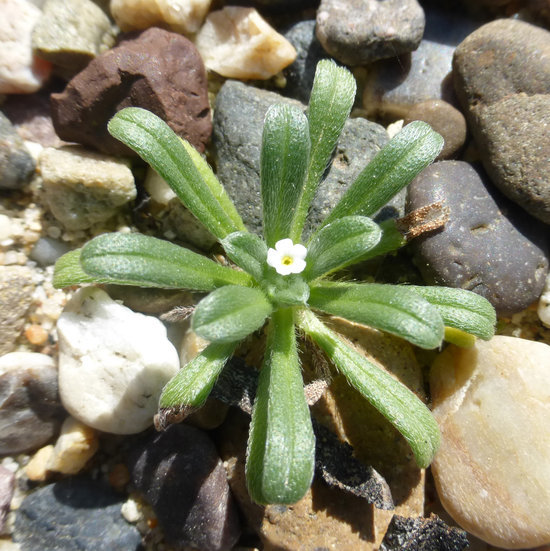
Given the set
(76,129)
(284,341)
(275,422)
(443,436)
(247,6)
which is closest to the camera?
(275,422)

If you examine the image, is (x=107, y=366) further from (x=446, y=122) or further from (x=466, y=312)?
(x=446, y=122)

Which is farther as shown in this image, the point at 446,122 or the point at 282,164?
the point at 446,122

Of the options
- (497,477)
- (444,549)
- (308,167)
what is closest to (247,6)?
(308,167)

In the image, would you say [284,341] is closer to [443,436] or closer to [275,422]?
[275,422]

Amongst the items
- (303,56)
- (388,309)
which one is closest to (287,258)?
(388,309)

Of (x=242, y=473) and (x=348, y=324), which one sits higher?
(x=348, y=324)

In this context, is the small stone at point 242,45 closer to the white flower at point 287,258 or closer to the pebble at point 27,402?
the white flower at point 287,258
